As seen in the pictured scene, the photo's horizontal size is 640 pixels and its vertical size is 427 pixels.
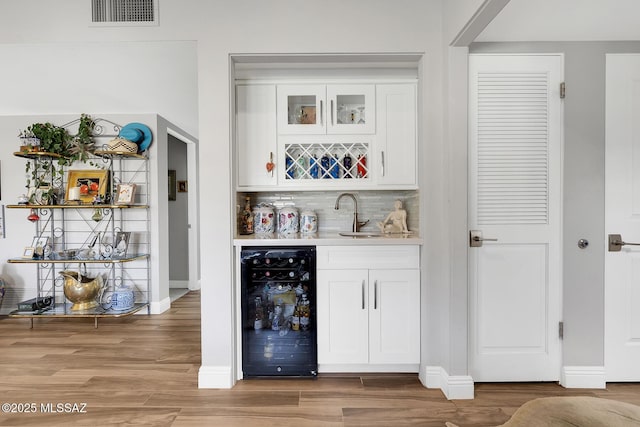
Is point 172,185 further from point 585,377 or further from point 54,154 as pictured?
point 585,377

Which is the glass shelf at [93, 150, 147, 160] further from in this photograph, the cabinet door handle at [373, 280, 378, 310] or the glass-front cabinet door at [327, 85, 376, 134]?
the cabinet door handle at [373, 280, 378, 310]

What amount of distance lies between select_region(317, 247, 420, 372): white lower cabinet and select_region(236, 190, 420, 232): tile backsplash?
1.93 feet

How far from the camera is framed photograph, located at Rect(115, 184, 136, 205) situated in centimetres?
373

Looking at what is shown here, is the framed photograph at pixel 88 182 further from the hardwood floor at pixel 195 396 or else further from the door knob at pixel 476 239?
the door knob at pixel 476 239

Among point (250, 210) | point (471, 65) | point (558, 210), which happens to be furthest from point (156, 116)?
point (558, 210)

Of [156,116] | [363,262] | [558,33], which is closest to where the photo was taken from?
[558,33]

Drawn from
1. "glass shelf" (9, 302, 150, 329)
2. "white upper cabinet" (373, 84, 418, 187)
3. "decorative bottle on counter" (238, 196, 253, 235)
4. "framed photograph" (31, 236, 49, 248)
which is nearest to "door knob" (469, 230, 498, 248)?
"white upper cabinet" (373, 84, 418, 187)

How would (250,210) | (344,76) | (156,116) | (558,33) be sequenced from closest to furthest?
(558,33), (344,76), (250,210), (156,116)

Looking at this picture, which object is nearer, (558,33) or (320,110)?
(558,33)

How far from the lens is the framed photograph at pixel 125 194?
12.3 feet

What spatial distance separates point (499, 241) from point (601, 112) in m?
1.07

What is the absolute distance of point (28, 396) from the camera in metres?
2.14

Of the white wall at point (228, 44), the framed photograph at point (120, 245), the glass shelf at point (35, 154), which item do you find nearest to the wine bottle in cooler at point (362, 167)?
the white wall at point (228, 44)

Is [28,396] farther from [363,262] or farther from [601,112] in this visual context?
[601,112]
